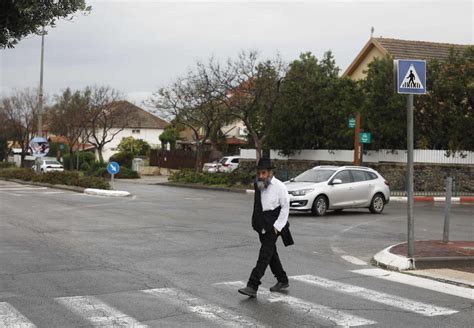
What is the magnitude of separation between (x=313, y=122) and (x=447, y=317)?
27687 millimetres

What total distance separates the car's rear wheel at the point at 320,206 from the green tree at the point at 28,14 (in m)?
10.8

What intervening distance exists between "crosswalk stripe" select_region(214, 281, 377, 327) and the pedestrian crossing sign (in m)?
4.18

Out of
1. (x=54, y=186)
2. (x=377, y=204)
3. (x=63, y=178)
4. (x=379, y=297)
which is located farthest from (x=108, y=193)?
(x=379, y=297)

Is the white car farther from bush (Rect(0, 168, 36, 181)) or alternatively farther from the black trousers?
bush (Rect(0, 168, 36, 181))

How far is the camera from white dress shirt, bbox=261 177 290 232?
8172 mm

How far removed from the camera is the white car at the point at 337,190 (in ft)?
60.8

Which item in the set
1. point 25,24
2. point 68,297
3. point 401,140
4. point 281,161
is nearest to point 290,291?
point 68,297

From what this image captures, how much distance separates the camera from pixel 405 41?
142ft

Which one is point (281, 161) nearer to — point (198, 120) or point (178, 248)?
point (198, 120)

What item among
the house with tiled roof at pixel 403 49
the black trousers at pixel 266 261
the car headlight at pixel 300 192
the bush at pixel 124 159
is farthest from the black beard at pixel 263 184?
the bush at pixel 124 159

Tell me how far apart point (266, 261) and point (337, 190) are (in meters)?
11.6

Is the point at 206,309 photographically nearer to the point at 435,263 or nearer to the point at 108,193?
the point at 435,263

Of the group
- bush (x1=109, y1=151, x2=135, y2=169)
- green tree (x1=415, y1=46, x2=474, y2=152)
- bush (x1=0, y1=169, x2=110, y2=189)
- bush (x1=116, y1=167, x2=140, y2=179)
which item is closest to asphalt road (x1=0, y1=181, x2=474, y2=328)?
bush (x1=0, y1=169, x2=110, y2=189)

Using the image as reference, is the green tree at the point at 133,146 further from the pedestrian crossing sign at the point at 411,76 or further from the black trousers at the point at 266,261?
the black trousers at the point at 266,261
